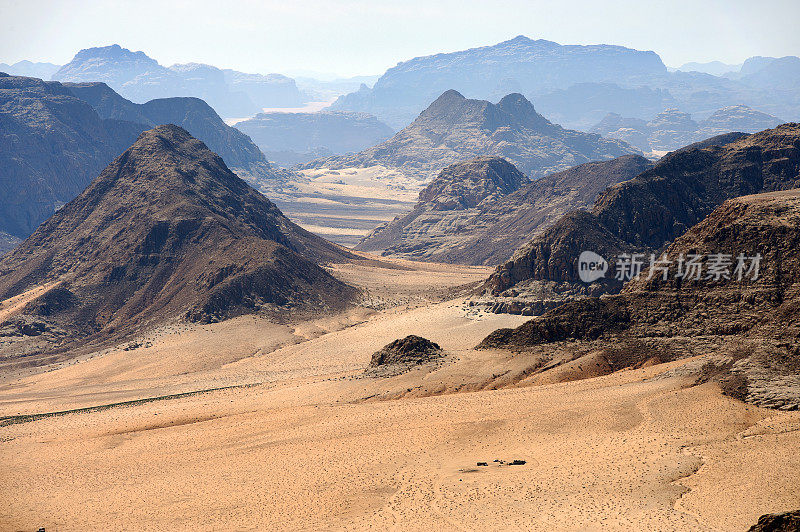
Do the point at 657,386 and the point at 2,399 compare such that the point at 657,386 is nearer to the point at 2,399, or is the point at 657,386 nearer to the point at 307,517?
the point at 307,517

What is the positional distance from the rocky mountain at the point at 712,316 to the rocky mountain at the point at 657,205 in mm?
26589

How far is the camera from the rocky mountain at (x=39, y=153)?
168250 mm

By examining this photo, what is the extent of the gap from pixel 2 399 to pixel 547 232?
5764 centimetres

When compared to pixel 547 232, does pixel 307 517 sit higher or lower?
lower

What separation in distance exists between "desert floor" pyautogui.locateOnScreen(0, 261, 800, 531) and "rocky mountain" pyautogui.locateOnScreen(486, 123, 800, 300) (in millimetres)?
30382

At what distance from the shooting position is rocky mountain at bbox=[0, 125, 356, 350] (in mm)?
86625

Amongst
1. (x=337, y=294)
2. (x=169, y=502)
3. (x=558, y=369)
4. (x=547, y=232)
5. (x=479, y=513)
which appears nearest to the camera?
(x=479, y=513)

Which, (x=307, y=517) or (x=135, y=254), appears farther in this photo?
(x=135, y=254)

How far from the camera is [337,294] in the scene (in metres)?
95.3

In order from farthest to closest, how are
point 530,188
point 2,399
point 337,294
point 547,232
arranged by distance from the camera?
point 530,188 → point 337,294 → point 547,232 → point 2,399

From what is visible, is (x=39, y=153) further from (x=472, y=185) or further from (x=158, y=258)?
(x=472, y=185)

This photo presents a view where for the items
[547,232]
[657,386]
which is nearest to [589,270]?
[547,232]

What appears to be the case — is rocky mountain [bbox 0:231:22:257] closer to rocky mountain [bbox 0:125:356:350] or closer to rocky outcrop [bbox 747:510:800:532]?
rocky mountain [bbox 0:125:356:350]

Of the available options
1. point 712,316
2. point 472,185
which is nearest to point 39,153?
point 472,185
